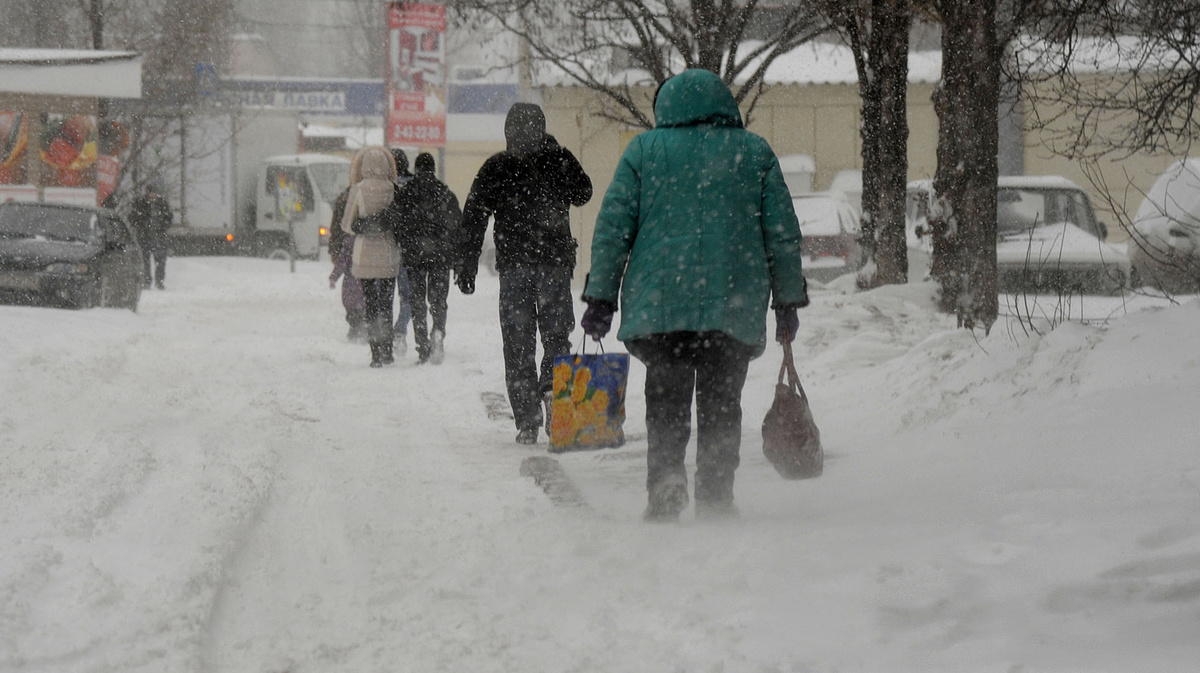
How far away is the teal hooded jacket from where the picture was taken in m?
4.63

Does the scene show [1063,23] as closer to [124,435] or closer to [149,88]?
[124,435]

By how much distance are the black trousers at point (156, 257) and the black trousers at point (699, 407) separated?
1987 centimetres

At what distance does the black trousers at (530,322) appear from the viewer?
7348 mm

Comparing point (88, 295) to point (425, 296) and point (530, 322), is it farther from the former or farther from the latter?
point (530, 322)

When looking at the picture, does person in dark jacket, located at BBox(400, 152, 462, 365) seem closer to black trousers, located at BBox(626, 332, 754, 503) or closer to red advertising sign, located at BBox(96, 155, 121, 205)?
black trousers, located at BBox(626, 332, 754, 503)

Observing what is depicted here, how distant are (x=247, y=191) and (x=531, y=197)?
2957 cm

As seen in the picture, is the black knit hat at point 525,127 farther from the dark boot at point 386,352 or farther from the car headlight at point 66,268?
the car headlight at point 66,268

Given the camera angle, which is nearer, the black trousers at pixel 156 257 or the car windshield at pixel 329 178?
the black trousers at pixel 156 257

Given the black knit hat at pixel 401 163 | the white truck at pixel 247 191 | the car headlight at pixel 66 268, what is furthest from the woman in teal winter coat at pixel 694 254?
the white truck at pixel 247 191

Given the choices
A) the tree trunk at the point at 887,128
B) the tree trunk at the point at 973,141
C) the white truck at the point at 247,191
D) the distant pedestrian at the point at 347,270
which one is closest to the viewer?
the tree trunk at the point at 973,141

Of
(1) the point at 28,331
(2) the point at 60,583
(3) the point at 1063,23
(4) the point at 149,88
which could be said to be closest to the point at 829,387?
(3) the point at 1063,23

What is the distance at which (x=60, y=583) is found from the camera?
160 inches

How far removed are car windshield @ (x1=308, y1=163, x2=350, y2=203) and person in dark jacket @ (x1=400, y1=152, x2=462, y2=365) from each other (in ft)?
75.9

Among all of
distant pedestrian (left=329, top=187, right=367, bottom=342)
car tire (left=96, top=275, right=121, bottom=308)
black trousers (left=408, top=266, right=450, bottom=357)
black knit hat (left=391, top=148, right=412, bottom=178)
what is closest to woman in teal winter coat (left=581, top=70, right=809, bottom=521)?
black trousers (left=408, top=266, right=450, bottom=357)
